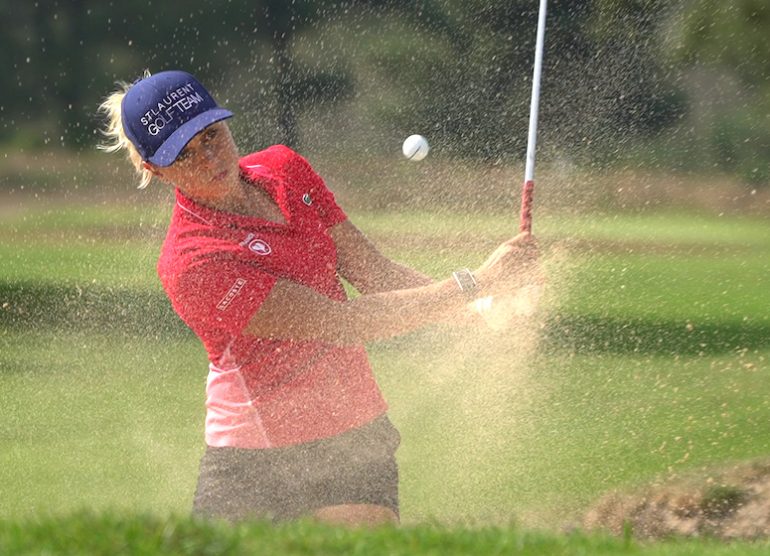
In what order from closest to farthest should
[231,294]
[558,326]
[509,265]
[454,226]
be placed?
[231,294] → [509,265] → [454,226] → [558,326]

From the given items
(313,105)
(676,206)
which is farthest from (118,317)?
(676,206)

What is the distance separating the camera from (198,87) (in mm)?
4887

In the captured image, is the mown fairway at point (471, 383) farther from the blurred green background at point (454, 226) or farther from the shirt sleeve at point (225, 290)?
the shirt sleeve at point (225, 290)

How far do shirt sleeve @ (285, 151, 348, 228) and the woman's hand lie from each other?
562mm

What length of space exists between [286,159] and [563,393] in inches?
164

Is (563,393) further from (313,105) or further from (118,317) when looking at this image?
(313,105)

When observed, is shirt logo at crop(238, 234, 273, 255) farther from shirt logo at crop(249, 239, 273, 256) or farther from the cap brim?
the cap brim

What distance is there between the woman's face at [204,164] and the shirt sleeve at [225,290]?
264 millimetres

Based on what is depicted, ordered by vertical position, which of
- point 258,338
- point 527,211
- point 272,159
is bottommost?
point 258,338

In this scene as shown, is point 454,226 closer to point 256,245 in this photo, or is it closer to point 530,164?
point 530,164

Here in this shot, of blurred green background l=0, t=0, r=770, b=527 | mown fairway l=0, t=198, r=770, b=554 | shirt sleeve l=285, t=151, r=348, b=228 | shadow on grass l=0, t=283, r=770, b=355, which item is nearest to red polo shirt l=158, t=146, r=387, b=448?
shirt sleeve l=285, t=151, r=348, b=228

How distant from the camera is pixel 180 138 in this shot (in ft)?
15.1

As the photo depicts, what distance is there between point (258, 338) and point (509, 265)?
88cm

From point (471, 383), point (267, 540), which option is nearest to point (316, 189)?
point (471, 383)
